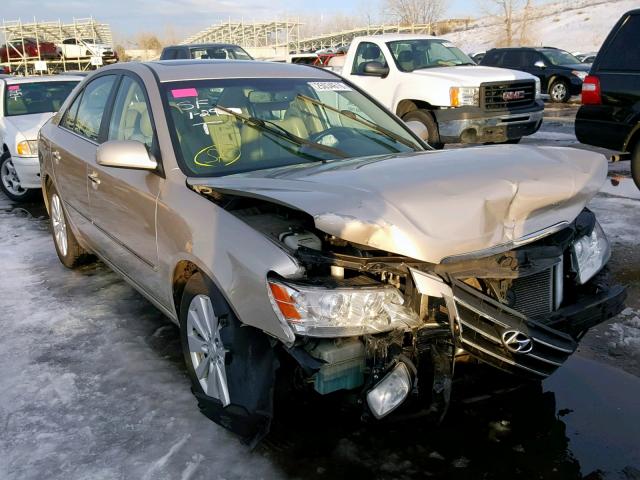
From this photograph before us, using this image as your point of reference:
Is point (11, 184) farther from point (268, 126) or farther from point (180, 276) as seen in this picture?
point (180, 276)

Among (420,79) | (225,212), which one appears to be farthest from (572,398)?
(420,79)

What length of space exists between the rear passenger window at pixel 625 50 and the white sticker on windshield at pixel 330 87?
4.07 metres

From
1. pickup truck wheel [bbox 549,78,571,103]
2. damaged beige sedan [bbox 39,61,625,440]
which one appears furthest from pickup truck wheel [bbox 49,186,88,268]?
pickup truck wheel [bbox 549,78,571,103]

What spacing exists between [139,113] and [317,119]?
1.10 metres

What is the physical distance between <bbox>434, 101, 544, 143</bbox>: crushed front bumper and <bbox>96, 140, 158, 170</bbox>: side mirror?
6.96m

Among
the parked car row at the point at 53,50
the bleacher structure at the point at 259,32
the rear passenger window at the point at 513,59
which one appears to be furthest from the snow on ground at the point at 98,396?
the bleacher structure at the point at 259,32

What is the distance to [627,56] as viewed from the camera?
6.94 meters

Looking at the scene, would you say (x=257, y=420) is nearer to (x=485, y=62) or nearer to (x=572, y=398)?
(x=572, y=398)

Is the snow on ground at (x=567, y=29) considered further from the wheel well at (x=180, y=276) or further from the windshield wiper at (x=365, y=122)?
the wheel well at (x=180, y=276)

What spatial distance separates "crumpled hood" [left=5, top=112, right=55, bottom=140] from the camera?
8117 mm

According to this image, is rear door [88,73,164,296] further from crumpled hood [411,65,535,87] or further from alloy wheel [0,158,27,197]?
crumpled hood [411,65,535,87]

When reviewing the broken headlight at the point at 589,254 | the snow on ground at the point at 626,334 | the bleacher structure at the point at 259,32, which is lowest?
the snow on ground at the point at 626,334

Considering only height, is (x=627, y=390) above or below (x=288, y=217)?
below

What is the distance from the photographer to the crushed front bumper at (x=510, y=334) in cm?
238
